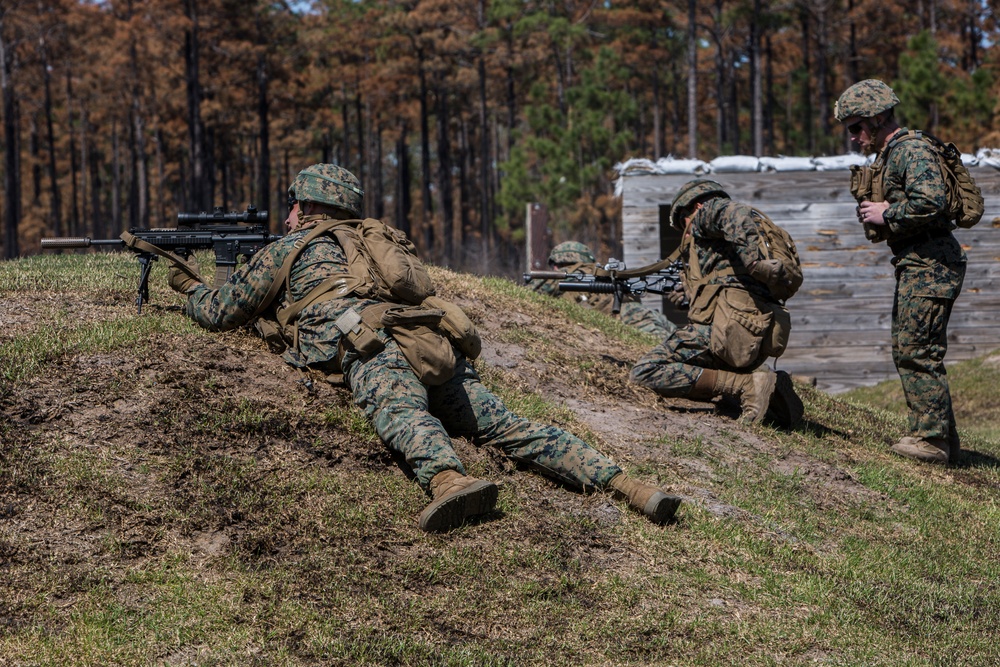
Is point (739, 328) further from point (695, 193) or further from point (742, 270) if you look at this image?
point (695, 193)

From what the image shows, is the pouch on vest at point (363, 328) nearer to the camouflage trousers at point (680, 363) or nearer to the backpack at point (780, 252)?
the camouflage trousers at point (680, 363)

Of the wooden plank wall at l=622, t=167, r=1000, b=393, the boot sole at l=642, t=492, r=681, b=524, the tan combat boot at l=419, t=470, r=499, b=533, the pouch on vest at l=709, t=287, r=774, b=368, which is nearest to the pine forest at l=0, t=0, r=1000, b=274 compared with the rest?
the wooden plank wall at l=622, t=167, r=1000, b=393

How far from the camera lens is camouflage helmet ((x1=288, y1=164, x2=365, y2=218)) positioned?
6312mm

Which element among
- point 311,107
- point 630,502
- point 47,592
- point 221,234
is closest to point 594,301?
point 221,234

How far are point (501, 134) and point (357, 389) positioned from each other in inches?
2411

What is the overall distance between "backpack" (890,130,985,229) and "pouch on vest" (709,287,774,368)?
1.49 meters

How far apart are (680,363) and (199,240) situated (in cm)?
365

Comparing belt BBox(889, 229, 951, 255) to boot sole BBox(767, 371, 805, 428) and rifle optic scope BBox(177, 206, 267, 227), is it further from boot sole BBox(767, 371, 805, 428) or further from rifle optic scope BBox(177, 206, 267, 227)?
rifle optic scope BBox(177, 206, 267, 227)

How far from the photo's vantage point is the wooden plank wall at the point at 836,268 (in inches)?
604

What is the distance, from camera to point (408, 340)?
5590mm

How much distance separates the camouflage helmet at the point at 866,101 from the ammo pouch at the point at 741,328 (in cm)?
151

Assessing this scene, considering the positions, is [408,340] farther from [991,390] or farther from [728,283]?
[991,390]

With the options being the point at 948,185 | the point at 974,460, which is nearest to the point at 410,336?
the point at 948,185

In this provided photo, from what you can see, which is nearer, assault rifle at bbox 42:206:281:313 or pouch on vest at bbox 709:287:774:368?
assault rifle at bbox 42:206:281:313
